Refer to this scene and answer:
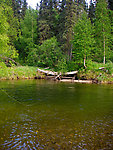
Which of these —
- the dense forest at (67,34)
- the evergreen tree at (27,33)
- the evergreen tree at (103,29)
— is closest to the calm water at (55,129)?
the dense forest at (67,34)

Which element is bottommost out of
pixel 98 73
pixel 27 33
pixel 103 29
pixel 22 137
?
pixel 22 137

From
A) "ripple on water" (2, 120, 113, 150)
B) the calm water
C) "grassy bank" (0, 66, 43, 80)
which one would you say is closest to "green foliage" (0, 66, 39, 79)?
"grassy bank" (0, 66, 43, 80)

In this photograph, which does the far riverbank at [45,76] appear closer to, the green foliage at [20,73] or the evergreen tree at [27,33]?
the green foliage at [20,73]

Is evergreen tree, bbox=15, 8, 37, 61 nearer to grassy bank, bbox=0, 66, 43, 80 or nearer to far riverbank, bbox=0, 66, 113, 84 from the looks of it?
grassy bank, bbox=0, 66, 43, 80

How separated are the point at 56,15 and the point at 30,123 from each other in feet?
126

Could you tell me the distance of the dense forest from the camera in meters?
26.2

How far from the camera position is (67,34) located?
108 ft

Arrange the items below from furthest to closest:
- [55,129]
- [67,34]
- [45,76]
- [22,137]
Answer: [67,34] → [45,76] → [55,129] → [22,137]

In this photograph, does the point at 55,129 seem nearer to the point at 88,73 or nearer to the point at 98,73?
the point at 98,73

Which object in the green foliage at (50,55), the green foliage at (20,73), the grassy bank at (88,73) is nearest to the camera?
the grassy bank at (88,73)

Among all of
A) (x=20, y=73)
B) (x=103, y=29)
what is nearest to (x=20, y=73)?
(x=20, y=73)

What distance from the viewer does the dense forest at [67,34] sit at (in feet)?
85.8

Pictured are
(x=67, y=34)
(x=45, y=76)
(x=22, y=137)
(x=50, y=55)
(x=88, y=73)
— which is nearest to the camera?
(x=22, y=137)

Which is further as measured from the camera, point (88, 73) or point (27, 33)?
point (27, 33)
